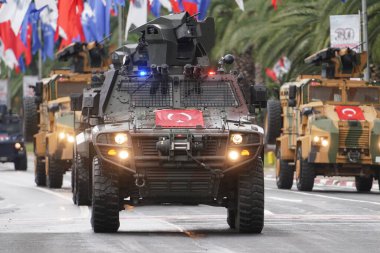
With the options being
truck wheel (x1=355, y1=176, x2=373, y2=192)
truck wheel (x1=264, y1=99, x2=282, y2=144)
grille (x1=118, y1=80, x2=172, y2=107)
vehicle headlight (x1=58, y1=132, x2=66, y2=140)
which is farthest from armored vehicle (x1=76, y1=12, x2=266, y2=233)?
truck wheel (x1=264, y1=99, x2=282, y2=144)

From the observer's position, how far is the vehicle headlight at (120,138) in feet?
55.6

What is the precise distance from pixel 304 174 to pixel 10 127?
1823 centimetres

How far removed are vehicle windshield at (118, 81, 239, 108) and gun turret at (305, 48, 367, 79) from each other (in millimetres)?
13222

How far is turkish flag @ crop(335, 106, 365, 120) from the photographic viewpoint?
29375 mm

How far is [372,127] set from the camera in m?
29.3

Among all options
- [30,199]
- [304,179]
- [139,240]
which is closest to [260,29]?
[304,179]

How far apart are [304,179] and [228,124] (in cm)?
1363

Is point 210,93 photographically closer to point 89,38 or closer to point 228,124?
point 228,124

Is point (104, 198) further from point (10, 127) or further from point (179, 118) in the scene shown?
point (10, 127)

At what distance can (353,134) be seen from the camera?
29391 mm

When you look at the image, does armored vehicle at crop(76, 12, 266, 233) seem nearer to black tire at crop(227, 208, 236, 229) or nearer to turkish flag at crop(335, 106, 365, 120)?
black tire at crop(227, 208, 236, 229)

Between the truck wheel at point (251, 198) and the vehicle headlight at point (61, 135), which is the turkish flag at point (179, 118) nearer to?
the truck wheel at point (251, 198)

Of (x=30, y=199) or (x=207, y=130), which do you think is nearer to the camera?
(x=207, y=130)

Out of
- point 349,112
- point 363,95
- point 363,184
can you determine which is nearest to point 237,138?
point 349,112
